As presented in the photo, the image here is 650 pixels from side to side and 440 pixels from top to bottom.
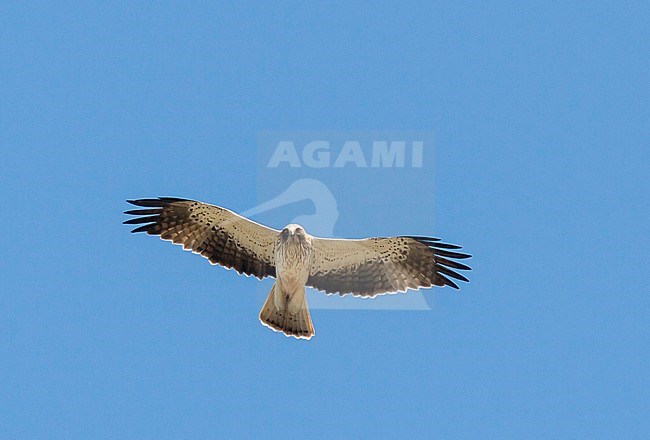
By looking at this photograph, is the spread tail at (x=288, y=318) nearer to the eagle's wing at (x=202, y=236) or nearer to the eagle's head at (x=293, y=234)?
the eagle's wing at (x=202, y=236)

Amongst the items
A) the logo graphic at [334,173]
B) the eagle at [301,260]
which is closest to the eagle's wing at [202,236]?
the eagle at [301,260]

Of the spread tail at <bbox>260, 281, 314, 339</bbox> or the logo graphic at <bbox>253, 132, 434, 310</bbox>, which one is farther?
the spread tail at <bbox>260, 281, 314, 339</bbox>

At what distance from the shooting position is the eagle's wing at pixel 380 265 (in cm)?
1182

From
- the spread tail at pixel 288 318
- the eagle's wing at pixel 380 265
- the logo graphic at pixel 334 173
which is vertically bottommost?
the spread tail at pixel 288 318

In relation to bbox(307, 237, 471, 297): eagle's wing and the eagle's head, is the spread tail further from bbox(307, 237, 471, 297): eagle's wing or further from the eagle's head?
the eagle's head

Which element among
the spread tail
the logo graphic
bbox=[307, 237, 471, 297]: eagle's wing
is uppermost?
the logo graphic

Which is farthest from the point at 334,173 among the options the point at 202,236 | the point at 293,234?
the point at 202,236

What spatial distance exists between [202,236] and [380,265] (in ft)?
7.74

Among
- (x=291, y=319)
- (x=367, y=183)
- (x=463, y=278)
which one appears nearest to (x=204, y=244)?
(x=291, y=319)

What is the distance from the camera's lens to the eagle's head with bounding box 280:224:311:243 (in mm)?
11453

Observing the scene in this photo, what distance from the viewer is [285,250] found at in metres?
11.5

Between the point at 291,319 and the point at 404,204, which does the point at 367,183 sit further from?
the point at 291,319

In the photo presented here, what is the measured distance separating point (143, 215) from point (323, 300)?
2610 millimetres

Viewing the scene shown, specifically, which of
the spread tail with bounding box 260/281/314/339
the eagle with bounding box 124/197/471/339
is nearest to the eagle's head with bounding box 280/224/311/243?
the eagle with bounding box 124/197/471/339
